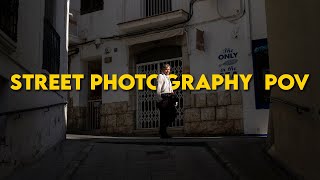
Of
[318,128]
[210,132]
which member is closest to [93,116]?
[210,132]

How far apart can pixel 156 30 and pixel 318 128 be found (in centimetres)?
1012

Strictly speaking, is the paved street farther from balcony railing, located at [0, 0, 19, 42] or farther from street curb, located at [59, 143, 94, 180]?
balcony railing, located at [0, 0, 19, 42]

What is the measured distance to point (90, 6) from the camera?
52.2ft

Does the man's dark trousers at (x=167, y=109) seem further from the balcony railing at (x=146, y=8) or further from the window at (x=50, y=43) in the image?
the balcony railing at (x=146, y=8)

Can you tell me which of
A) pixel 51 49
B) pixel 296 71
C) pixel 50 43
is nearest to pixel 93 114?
pixel 51 49

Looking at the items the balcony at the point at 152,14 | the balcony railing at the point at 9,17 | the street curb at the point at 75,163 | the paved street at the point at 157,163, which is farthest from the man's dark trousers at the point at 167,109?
the balcony at the point at 152,14

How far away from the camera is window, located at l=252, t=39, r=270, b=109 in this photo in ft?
36.9

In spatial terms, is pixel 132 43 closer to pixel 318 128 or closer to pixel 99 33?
pixel 99 33

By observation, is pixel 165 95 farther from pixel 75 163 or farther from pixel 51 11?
pixel 75 163

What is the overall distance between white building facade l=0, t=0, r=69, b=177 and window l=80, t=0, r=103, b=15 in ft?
23.5

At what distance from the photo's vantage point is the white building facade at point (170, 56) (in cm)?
1158

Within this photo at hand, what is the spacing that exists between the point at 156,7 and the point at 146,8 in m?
0.49

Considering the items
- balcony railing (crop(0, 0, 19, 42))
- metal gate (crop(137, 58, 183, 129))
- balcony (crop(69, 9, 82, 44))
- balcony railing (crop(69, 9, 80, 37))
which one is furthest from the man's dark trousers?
balcony railing (crop(69, 9, 80, 37))

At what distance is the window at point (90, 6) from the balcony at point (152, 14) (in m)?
1.43
